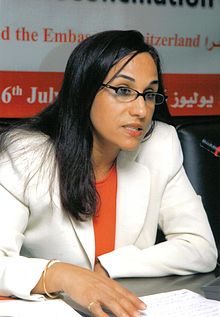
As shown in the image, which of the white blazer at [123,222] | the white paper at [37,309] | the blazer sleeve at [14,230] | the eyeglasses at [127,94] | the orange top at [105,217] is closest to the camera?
the white paper at [37,309]

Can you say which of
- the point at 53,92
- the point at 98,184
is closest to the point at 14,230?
the point at 98,184

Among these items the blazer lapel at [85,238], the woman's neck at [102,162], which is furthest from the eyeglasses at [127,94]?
the blazer lapel at [85,238]

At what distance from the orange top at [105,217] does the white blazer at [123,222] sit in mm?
16

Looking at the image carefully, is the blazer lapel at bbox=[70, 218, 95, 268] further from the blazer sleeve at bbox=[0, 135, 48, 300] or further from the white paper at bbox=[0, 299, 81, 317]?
the white paper at bbox=[0, 299, 81, 317]

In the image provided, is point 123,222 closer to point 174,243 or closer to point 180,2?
point 174,243

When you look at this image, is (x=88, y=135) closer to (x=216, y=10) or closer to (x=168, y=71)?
(x=168, y=71)

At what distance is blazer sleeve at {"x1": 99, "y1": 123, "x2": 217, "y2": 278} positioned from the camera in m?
1.68

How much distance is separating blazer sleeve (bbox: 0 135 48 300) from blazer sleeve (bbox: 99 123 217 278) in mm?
208

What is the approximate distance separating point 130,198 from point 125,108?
290 millimetres

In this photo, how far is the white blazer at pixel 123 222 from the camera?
1665 millimetres

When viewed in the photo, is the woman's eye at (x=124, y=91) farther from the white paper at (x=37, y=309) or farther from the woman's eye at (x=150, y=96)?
the white paper at (x=37, y=309)

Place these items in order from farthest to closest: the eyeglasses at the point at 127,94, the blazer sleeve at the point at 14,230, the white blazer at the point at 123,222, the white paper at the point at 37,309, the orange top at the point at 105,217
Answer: the orange top at the point at 105,217 < the eyeglasses at the point at 127,94 < the white blazer at the point at 123,222 < the blazer sleeve at the point at 14,230 < the white paper at the point at 37,309

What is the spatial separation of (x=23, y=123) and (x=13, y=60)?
23.5 inches

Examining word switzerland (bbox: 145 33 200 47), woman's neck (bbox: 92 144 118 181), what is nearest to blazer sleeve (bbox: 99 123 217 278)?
woman's neck (bbox: 92 144 118 181)
